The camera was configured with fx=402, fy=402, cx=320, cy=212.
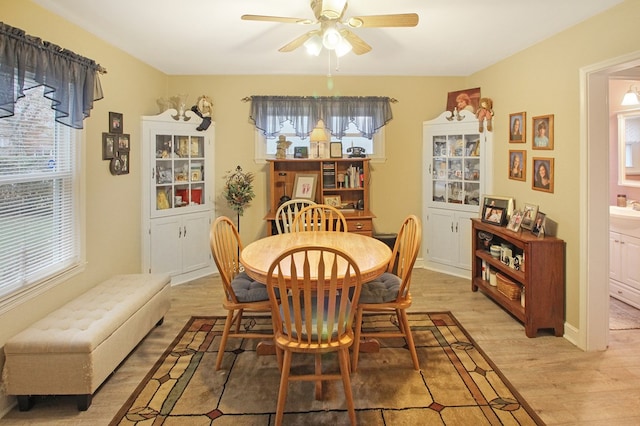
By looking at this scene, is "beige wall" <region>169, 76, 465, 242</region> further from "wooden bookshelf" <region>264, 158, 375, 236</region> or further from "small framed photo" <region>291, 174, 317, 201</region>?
"small framed photo" <region>291, 174, 317, 201</region>

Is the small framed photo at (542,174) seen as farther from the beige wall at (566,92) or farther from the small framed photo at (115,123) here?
the small framed photo at (115,123)

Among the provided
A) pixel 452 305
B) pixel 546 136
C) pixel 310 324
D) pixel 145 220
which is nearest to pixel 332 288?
pixel 310 324

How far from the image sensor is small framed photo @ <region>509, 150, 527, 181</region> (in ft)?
12.2

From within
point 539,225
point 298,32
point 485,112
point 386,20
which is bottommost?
point 539,225

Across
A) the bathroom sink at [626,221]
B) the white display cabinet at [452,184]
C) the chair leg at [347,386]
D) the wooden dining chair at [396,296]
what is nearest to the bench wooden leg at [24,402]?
the chair leg at [347,386]

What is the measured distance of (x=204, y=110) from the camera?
4621 millimetres

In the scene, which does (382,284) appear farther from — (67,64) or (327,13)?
(67,64)

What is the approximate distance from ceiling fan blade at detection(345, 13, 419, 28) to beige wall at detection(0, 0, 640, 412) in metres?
1.43

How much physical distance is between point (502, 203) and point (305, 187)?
2108 millimetres

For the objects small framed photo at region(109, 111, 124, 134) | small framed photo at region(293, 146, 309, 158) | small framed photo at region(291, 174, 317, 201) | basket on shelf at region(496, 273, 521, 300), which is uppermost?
small framed photo at region(109, 111, 124, 134)

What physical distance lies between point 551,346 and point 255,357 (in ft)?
7.03

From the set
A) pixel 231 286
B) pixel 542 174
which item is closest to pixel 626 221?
pixel 542 174

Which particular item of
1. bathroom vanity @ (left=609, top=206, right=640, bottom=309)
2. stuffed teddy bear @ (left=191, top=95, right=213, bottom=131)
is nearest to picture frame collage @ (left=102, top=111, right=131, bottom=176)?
stuffed teddy bear @ (left=191, top=95, right=213, bottom=131)

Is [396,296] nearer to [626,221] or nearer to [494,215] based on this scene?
[494,215]
